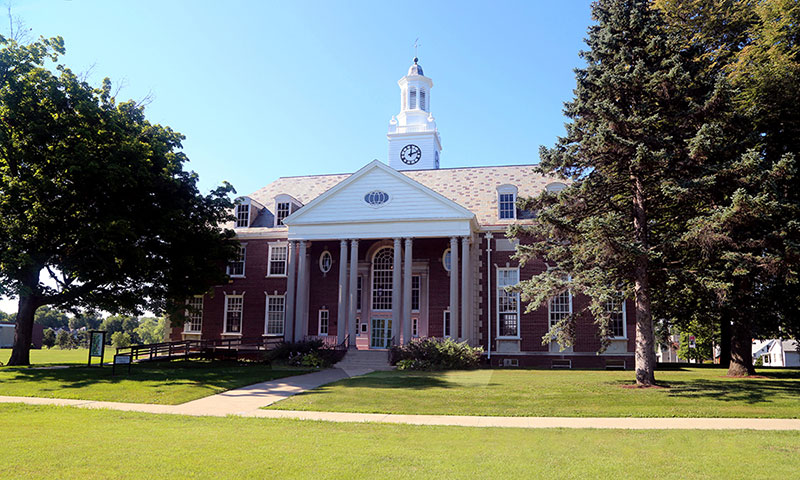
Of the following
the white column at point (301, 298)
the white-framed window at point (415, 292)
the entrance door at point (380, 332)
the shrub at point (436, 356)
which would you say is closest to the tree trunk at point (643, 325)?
the shrub at point (436, 356)

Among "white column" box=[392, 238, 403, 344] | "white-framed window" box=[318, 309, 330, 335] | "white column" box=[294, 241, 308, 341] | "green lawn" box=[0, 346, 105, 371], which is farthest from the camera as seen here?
"white-framed window" box=[318, 309, 330, 335]

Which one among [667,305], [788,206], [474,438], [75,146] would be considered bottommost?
[474,438]

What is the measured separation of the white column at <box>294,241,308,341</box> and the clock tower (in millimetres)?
16441

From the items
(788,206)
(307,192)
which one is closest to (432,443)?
(788,206)

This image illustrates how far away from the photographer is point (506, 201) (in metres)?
33.9

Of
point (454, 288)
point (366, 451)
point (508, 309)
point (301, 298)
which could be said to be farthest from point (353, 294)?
point (366, 451)

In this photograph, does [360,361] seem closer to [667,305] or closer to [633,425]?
[667,305]

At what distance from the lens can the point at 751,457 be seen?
365 inches

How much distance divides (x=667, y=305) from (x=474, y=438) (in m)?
14.7

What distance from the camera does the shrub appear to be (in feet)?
87.5

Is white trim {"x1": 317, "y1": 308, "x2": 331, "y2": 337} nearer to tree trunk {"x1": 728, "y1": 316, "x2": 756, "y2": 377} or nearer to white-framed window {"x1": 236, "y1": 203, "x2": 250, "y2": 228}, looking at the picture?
white-framed window {"x1": 236, "y1": 203, "x2": 250, "y2": 228}

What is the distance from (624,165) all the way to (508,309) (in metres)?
14.9

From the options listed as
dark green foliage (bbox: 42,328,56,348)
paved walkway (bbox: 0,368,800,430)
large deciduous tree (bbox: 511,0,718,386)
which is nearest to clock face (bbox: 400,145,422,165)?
large deciduous tree (bbox: 511,0,718,386)

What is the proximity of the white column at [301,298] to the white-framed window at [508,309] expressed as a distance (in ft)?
35.5
